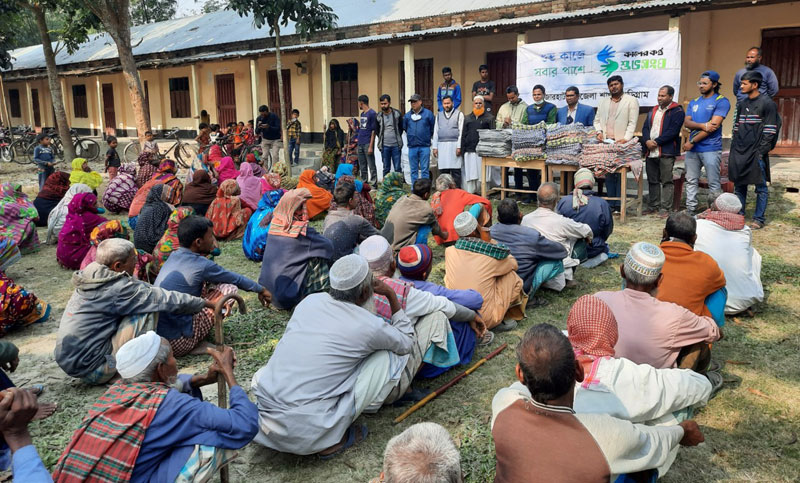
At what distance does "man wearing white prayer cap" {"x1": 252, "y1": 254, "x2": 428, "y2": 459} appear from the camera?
9.55 ft

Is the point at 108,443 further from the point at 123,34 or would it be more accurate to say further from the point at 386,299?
the point at 123,34

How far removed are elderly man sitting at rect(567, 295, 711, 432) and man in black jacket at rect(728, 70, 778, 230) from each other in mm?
5140

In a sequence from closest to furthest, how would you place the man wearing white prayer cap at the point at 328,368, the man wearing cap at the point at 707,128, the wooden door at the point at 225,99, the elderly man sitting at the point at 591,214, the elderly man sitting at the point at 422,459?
the elderly man sitting at the point at 422,459 < the man wearing white prayer cap at the point at 328,368 < the elderly man sitting at the point at 591,214 < the man wearing cap at the point at 707,128 < the wooden door at the point at 225,99

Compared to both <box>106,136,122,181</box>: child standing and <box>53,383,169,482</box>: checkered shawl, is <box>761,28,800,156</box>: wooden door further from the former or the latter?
<box>106,136,122,181</box>: child standing

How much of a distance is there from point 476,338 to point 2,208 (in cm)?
595

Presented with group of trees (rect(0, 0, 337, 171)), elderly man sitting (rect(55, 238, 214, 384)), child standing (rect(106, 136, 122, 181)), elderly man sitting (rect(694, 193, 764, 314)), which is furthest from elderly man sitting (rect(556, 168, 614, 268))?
child standing (rect(106, 136, 122, 181))

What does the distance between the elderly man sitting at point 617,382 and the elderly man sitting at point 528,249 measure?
2290mm

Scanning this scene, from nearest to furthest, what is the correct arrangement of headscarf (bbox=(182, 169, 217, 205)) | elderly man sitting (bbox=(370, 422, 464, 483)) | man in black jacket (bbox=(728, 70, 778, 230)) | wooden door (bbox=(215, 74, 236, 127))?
elderly man sitting (bbox=(370, 422, 464, 483))
man in black jacket (bbox=(728, 70, 778, 230))
headscarf (bbox=(182, 169, 217, 205))
wooden door (bbox=(215, 74, 236, 127))

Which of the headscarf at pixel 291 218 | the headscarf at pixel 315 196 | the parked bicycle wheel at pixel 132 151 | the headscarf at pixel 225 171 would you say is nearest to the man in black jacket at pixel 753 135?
the headscarf at pixel 291 218

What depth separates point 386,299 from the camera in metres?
3.37

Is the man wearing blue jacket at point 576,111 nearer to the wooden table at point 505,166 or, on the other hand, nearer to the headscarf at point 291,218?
the wooden table at point 505,166

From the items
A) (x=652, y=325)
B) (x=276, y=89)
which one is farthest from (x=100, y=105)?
(x=652, y=325)

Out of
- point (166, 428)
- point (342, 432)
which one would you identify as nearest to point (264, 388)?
point (342, 432)

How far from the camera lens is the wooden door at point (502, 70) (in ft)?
42.9
